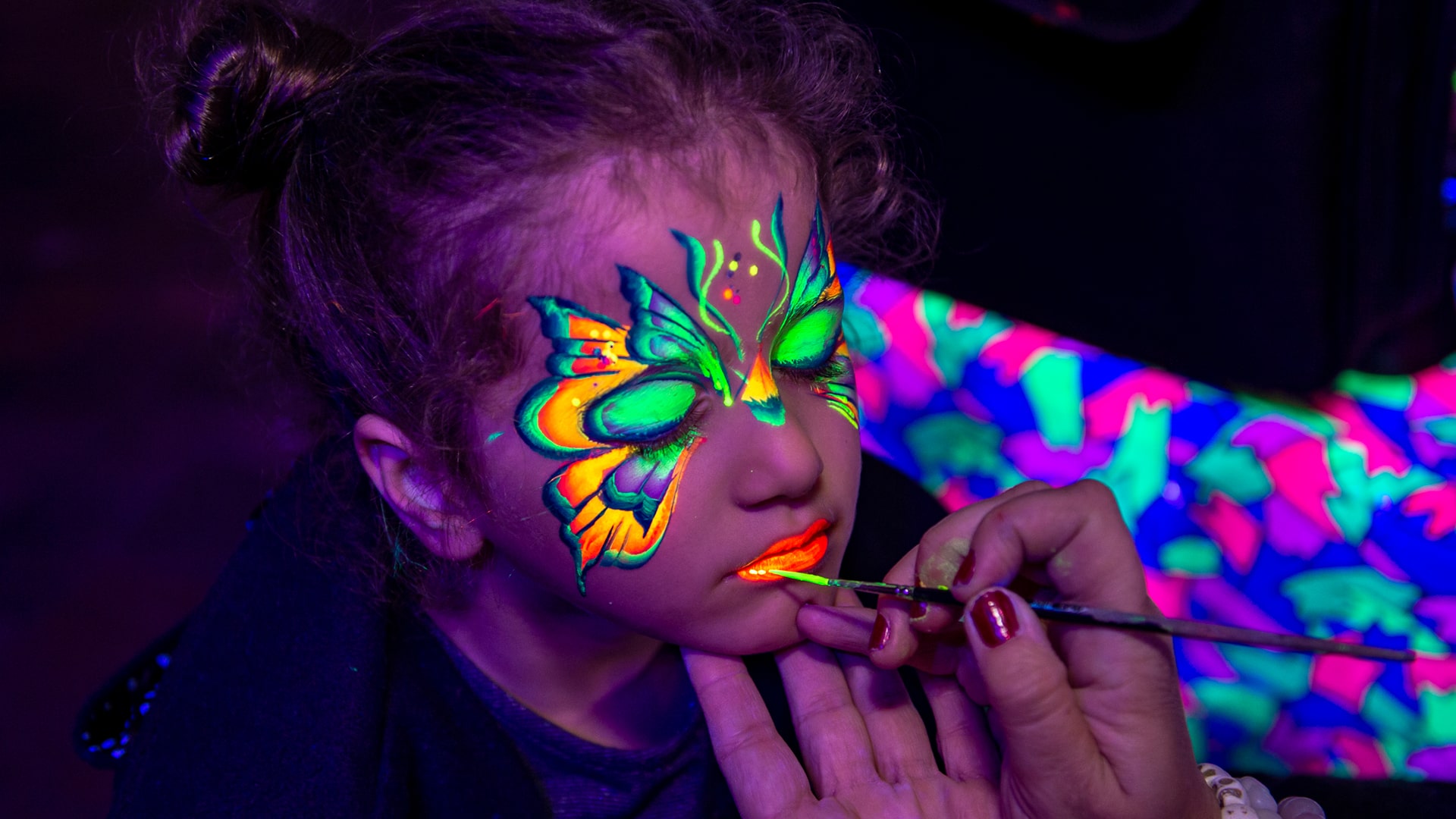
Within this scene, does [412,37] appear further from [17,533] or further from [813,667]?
[17,533]

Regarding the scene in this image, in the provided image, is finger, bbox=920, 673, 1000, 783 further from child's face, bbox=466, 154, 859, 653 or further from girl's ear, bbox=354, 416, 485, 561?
girl's ear, bbox=354, 416, 485, 561

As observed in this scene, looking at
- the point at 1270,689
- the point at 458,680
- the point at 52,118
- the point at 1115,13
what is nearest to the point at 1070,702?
the point at 458,680

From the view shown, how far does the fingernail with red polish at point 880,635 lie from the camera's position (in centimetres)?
82

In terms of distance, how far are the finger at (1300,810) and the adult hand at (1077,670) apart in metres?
0.15

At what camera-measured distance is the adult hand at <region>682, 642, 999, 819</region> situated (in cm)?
90

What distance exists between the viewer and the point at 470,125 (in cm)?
81

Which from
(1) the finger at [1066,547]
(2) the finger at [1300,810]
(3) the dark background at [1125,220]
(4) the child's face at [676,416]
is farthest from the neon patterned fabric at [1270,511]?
(1) the finger at [1066,547]

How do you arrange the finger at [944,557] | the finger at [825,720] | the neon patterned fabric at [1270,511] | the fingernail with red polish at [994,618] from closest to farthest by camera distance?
the fingernail with red polish at [994,618]
the finger at [944,557]
the finger at [825,720]
the neon patterned fabric at [1270,511]

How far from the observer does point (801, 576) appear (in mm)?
836

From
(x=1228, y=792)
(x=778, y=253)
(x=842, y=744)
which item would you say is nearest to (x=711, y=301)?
(x=778, y=253)

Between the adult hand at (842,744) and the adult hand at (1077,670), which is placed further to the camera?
the adult hand at (842,744)

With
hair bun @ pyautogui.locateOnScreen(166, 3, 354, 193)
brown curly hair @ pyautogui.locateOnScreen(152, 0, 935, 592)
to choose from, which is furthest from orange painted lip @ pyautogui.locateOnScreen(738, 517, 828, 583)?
hair bun @ pyautogui.locateOnScreen(166, 3, 354, 193)

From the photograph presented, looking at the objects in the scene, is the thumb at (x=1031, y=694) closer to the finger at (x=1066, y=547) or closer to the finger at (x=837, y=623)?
the finger at (x=1066, y=547)

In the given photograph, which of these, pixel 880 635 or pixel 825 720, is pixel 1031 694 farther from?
pixel 825 720
